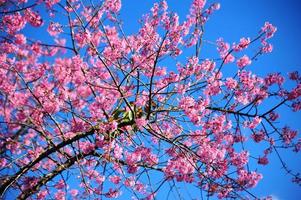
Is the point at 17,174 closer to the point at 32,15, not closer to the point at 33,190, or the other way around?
the point at 33,190

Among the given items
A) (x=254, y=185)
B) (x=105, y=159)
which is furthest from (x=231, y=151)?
(x=105, y=159)

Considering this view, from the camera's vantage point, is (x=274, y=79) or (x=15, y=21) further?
(x=15, y=21)

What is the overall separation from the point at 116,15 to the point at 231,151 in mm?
3691

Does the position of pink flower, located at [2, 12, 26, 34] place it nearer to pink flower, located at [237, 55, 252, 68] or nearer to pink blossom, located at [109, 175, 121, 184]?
pink blossom, located at [109, 175, 121, 184]

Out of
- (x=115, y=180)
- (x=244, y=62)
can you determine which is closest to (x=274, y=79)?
(x=244, y=62)

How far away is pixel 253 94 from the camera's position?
229 inches

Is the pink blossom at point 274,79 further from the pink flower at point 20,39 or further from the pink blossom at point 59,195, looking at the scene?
the pink flower at point 20,39

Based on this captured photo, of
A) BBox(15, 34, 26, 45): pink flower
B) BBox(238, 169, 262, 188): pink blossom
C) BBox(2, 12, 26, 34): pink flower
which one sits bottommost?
BBox(238, 169, 262, 188): pink blossom

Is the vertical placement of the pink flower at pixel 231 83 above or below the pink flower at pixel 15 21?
below

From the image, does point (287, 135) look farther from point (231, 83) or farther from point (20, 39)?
point (20, 39)

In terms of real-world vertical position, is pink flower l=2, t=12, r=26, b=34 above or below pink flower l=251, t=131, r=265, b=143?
above

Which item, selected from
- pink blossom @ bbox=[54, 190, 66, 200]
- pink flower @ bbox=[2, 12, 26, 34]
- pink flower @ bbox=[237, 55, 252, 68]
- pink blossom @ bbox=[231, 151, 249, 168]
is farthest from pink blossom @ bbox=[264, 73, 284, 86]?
pink flower @ bbox=[2, 12, 26, 34]

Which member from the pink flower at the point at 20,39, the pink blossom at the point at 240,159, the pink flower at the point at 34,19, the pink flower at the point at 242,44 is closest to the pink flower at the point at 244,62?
the pink flower at the point at 242,44

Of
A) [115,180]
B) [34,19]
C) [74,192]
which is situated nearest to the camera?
[115,180]
